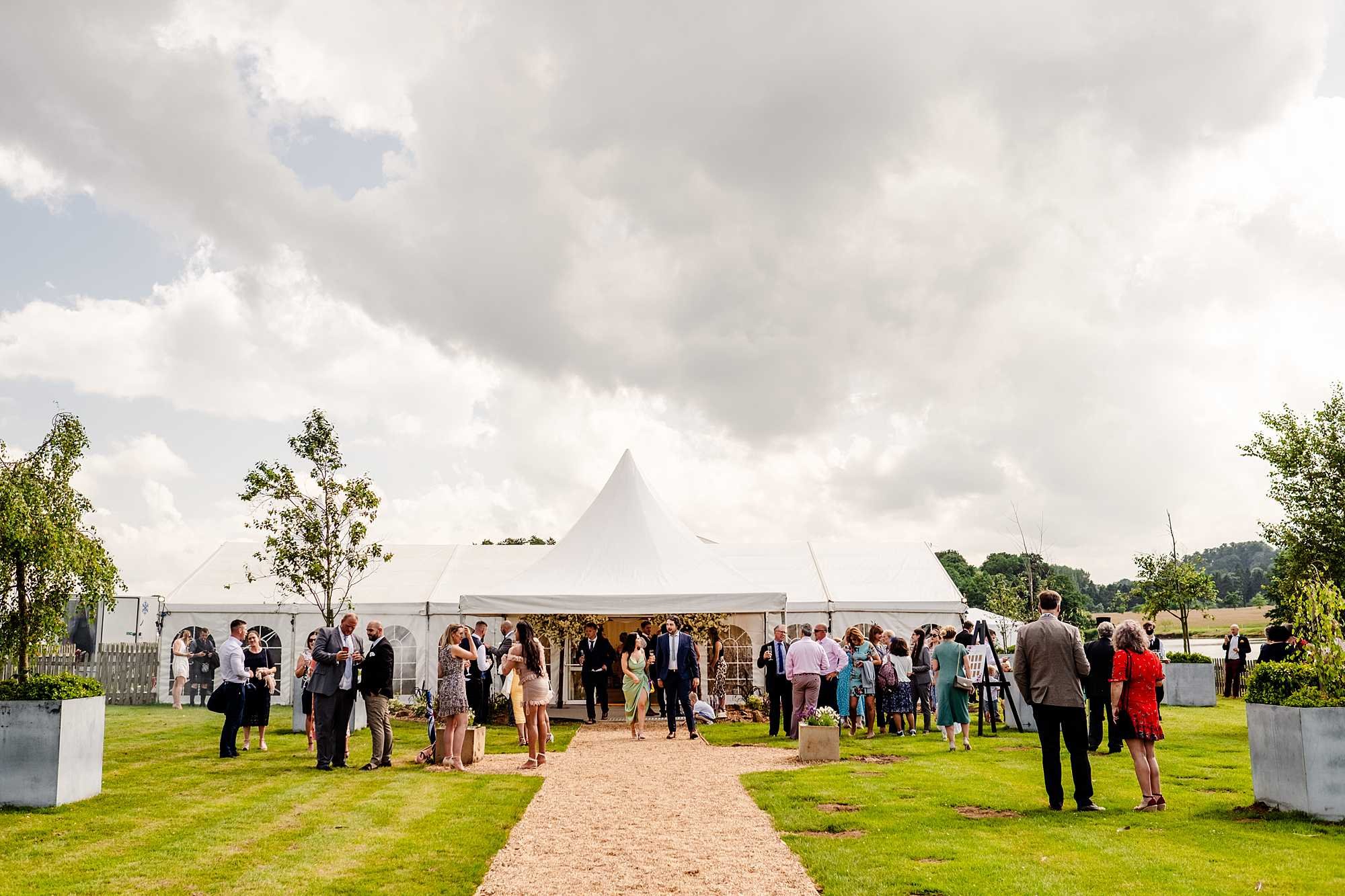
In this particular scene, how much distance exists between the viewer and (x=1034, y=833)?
6508 mm

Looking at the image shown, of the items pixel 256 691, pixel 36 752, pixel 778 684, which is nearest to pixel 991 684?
pixel 778 684

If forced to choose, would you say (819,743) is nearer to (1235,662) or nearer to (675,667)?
(675,667)

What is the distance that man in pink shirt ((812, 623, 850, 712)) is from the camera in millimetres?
12472

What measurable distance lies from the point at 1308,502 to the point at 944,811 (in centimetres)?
1684

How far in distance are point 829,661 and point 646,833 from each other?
19.8ft

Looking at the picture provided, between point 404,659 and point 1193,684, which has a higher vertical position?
point 404,659

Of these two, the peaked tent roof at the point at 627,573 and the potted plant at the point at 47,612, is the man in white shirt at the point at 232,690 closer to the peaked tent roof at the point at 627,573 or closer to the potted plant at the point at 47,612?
the potted plant at the point at 47,612

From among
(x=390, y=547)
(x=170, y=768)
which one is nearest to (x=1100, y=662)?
(x=170, y=768)

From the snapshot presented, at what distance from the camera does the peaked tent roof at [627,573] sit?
1579 cm

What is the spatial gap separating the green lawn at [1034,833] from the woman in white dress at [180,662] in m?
13.6

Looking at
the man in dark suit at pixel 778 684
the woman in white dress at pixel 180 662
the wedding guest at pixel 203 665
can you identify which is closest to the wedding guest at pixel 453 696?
the man in dark suit at pixel 778 684

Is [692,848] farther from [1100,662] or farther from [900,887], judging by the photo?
[1100,662]

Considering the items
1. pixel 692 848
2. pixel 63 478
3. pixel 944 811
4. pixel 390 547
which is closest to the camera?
pixel 692 848

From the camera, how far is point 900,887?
5207 mm
